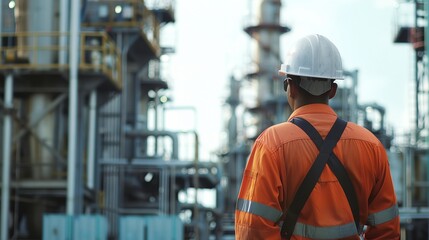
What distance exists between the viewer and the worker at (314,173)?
14.6ft

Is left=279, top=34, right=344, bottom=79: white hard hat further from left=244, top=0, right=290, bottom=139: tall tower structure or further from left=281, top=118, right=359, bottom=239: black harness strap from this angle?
left=244, top=0, right=290, bottom=139: tall tower structure

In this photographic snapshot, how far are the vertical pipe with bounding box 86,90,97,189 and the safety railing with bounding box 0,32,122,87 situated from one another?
3.96 feet

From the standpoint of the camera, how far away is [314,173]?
453 centimetres

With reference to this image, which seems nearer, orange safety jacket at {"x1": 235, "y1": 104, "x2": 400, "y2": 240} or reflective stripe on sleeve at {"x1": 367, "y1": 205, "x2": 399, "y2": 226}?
orange safety jacket at {"x1": 235, "y1": 104, "x2": 400, "y2": 240}

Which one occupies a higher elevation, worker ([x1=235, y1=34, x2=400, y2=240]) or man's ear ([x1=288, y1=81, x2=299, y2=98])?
man's ear ([x1=288, y1=81, x2=299, y2=98])

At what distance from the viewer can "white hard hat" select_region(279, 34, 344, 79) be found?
Result: 15.5ft

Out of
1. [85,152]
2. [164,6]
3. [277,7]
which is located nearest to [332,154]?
[85,152]

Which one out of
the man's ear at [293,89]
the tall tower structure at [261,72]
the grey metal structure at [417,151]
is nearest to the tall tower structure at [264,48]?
the tall tower structure at [261,72]

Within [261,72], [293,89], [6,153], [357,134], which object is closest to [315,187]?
[357,134]

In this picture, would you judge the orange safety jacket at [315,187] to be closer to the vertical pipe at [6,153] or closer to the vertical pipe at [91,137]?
the vertical pipe at [6,153]

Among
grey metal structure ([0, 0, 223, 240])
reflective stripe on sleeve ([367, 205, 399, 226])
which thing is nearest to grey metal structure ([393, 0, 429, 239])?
grey metal structure ([0, 0, 223, 240])

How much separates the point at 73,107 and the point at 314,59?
20.9 meters

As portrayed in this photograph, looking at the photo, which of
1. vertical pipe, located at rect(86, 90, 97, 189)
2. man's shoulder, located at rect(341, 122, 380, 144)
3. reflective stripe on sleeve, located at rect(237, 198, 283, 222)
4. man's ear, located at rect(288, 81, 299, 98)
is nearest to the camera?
reflective stripe on sleeve, located at rect(237, 198, 283, 222)

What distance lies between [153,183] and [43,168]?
992 centimetres
